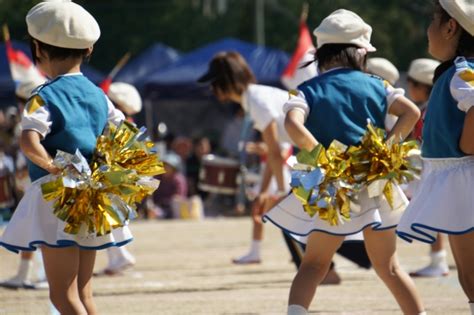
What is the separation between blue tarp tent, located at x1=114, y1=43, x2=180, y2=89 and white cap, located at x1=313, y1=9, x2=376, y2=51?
48.7 feet

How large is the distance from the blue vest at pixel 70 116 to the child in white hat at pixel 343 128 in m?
1.01

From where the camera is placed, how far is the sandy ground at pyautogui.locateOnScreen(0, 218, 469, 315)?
7691 mm

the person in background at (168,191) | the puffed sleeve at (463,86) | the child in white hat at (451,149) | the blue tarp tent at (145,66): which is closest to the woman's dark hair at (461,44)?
the child in white hat at (451,149)

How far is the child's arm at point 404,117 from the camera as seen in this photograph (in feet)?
20.5

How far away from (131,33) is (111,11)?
2.73ft

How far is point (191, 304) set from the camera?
7898 millimetres

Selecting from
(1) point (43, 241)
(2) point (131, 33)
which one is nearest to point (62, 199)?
(1) point (43, 241)

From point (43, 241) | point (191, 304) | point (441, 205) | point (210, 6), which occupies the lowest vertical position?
point (210, 6)

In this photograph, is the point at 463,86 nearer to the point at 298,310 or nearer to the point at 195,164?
the point at 298,310

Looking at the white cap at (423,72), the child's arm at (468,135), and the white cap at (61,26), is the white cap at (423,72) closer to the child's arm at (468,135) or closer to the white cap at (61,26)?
the child's arm at (468,135)

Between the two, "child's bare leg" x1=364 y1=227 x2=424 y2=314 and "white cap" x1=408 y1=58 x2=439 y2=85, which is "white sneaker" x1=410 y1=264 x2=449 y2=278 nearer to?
"white cap" x1=408 y1=58 x2=439 y2=85

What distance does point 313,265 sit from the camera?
604 cm

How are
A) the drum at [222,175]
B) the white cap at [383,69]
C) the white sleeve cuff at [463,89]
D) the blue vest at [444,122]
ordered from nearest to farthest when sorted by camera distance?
the white sleeve cuff at [463,89], the blue vest at [444,122], the white cap at [383,69], the drum at [222,175]

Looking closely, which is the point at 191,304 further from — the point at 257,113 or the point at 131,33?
the point at 131,33
